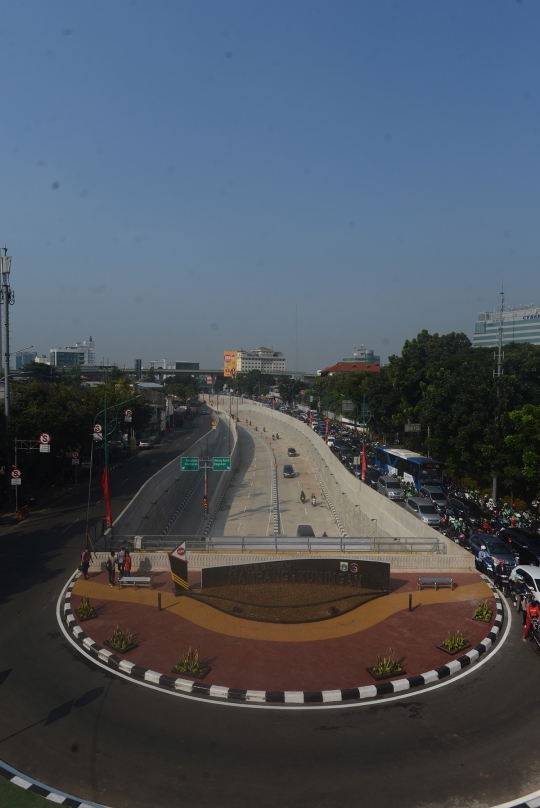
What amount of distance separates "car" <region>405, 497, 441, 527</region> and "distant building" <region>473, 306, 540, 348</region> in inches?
4503

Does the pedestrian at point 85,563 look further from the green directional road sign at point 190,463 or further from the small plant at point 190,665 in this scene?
the green directional road sign at point 190,463

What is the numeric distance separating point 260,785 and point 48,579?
12927 millimetres

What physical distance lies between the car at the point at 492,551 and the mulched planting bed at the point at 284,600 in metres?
4.89

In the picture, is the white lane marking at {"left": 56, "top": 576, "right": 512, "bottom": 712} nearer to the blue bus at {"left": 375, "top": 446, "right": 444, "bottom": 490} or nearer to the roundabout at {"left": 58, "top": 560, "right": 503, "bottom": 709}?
the roundabout at {"left": 58, "top": 560, "right": 503, "bottom": 709}

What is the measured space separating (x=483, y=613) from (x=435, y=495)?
17.6m

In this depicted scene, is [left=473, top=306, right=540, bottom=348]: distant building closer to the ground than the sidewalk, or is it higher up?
higher up

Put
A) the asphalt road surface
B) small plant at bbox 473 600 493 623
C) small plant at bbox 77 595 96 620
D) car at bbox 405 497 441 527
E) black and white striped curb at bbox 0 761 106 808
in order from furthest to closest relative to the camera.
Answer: car at bbox 405 497 441 527
small plant at bbox 77 595 96 620
small plant at bbox 473 600 493 623
the asphalt road surface
black and white striped curb at bbox 0 761 106 808

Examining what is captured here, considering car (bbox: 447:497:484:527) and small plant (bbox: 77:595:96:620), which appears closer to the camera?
small plant (bbox: 77:595:96:620)

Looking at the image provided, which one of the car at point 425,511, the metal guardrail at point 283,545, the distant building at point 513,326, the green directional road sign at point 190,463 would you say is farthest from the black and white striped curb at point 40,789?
the distant building at point 513,326

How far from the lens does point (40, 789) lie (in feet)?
27.0

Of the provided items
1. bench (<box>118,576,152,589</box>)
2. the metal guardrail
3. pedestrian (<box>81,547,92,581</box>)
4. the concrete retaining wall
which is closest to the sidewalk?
bench (<box>118,576,152,589</box>)

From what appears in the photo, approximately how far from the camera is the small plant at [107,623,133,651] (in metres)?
12.9

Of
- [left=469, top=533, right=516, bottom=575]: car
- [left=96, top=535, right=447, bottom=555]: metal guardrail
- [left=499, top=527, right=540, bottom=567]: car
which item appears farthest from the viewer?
[left=499, top=527, right=540, bottom=567]: car

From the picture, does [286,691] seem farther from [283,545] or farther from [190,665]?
[283,545]
